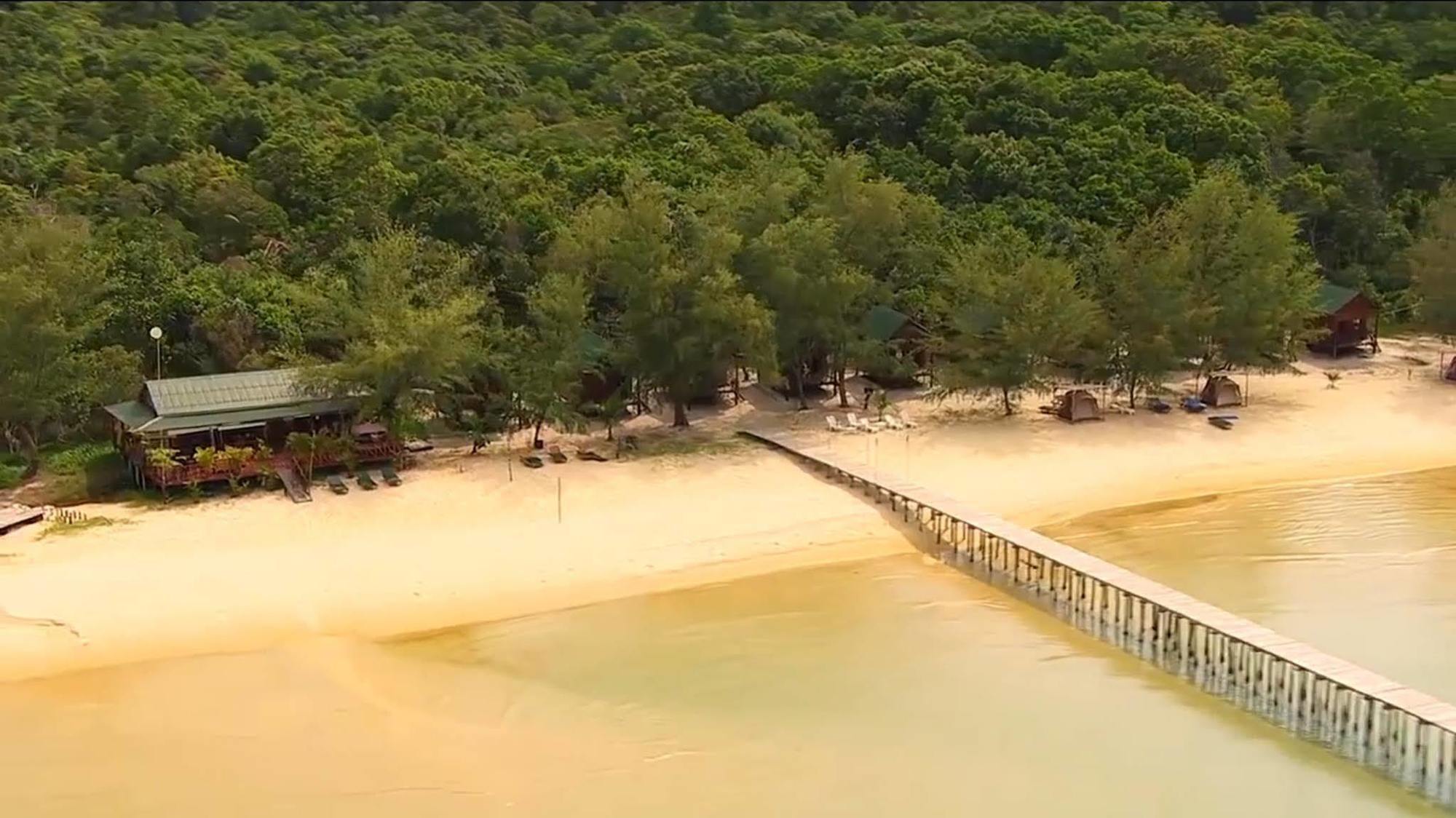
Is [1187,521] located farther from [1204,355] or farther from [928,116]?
[928,116]

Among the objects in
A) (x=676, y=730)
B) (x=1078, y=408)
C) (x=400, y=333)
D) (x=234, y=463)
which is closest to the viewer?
(x=676, y=730)

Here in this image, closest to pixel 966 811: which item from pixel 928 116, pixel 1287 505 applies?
pixel 1287 505

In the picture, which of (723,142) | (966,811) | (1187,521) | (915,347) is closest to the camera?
(966,811)

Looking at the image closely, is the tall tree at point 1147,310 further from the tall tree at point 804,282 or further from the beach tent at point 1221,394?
the tall tree at point 804,282

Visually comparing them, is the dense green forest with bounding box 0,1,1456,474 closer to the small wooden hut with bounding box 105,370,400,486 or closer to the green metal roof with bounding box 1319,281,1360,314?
the small wooden hut with bounding box 105,370,400,486

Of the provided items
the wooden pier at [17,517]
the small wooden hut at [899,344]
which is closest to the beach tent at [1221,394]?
the small wooden hut at [899,344]

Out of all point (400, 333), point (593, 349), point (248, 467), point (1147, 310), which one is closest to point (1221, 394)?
point (1147, 310)

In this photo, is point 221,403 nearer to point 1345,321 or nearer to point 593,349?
point 593,349
